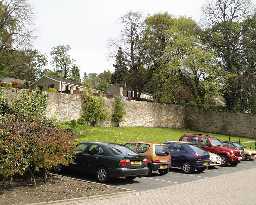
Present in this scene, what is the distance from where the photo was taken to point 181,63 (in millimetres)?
51375

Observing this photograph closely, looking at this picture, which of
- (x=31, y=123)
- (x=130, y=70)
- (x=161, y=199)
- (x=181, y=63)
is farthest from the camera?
(x=130, y=70)

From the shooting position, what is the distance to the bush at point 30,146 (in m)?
13.4

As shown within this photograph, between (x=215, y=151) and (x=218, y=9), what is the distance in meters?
33.7

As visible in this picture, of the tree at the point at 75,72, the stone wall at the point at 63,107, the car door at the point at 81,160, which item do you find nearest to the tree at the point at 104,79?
the tree at the point at 75,72

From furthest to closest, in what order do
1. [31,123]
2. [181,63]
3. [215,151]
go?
[181,63] → [215,151] → [31,123]

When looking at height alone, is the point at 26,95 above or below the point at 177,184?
above

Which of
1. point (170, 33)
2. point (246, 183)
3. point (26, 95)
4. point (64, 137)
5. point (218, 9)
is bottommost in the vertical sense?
point (246, 183)

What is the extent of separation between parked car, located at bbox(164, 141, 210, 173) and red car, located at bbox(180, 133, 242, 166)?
14.1 feet

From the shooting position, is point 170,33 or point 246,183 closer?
point 246,183

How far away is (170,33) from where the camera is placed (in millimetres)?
53562

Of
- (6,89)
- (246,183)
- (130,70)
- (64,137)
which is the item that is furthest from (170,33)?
(64,137)

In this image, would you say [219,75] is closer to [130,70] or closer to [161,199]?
[130,70]

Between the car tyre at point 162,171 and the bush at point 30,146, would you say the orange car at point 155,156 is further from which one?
the bush at point 30,146

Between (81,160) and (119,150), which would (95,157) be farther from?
(119,150)
